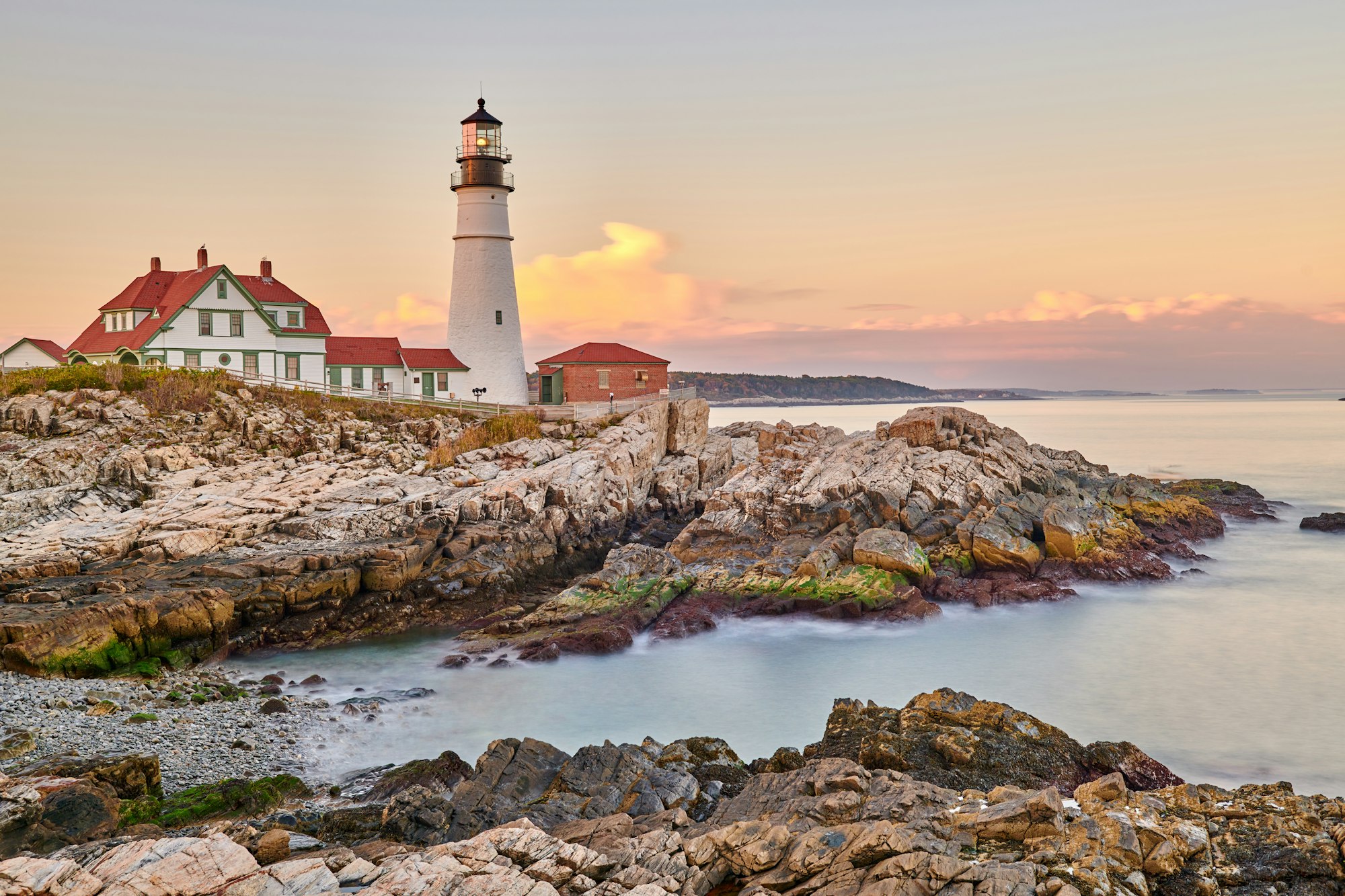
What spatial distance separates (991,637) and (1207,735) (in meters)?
4.65

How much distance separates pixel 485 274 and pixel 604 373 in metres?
5.61

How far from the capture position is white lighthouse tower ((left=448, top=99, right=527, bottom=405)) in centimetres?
3155

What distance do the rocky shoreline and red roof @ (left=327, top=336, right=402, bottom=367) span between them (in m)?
24.4

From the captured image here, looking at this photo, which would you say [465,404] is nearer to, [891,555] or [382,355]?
[382,355]

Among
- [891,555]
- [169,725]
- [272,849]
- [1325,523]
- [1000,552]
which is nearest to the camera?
[272,849]

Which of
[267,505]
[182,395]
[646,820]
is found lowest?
[646,820]

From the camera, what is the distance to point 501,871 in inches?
259

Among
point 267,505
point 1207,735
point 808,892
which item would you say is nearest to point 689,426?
point 267,505

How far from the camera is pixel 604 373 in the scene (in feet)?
110

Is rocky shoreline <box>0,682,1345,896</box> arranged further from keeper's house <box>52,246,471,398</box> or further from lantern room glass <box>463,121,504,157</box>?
lantern room glass <box>463,121,504,157</box>

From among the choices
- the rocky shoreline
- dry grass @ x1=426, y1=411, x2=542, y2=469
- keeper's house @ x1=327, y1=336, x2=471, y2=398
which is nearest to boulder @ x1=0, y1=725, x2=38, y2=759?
the rocky shoreline

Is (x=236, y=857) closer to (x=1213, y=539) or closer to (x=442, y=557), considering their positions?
(x=442, y=557)

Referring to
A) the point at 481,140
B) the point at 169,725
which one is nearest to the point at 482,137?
the point at 481,140

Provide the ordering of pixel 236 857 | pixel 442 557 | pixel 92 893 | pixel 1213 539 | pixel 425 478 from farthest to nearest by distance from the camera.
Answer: pixel 1213 539
pixel 425 478
pixel 442 557
pixel 236 857
pixel 92 893
